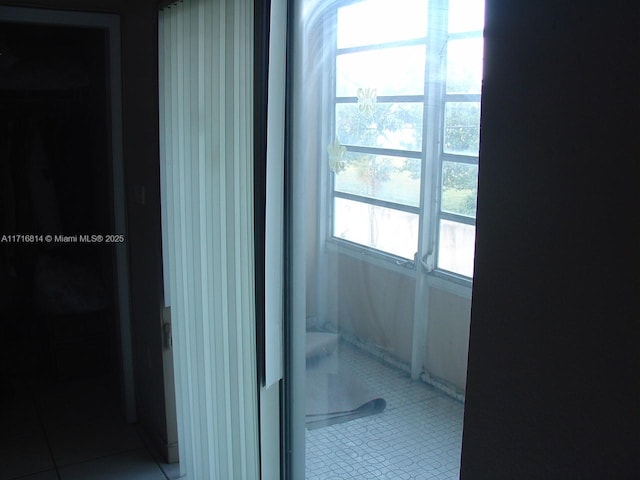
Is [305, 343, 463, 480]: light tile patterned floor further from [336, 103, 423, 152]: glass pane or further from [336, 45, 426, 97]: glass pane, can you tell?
[336, 45, 426, 97]: glass pane

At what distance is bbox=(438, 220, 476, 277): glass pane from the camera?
1.30 meters

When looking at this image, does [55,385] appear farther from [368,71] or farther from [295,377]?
[368,71]

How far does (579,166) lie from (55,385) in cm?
355

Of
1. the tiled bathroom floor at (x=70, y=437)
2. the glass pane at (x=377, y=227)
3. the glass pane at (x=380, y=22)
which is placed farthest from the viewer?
the tiled bathroom floor at (x=70, y=437)

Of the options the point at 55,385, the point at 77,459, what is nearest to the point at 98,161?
the point at 55,385

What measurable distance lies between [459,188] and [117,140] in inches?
86.9

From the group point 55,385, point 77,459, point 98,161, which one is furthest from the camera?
point 98,161

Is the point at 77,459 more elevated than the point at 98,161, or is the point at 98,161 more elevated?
the point at 98,161

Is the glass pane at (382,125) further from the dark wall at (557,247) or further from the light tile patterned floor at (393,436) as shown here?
the light tile patterned floor at (393,436)

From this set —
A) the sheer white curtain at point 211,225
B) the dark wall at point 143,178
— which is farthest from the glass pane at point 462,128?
the dark wall at point 143,178

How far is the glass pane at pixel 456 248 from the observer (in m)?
1.30

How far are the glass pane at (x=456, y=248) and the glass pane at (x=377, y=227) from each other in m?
0.10

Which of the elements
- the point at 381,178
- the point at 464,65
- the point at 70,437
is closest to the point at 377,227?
the point at 381,178

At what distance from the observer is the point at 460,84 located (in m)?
1.28
